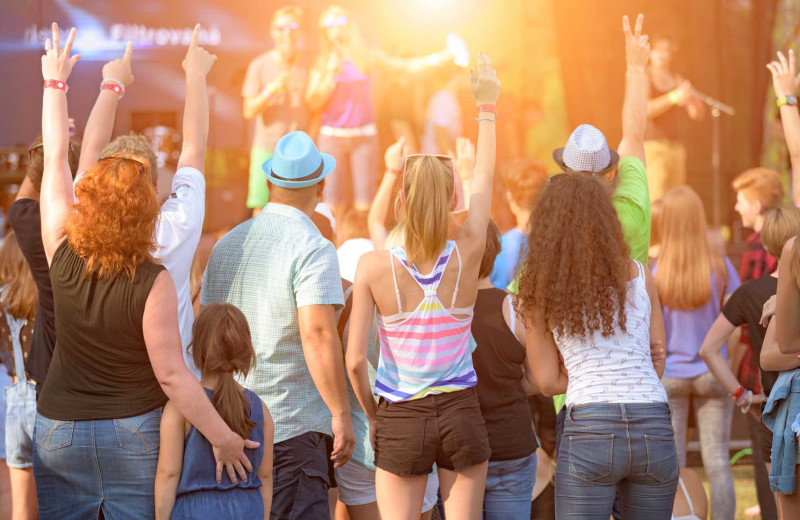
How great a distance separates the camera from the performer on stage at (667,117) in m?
6.61

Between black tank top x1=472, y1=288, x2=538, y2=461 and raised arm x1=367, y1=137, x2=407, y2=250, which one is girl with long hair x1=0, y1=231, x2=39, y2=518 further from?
black tank top x1=472, y1=288, x2=538, y2=461

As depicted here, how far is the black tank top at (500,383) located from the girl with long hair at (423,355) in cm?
30

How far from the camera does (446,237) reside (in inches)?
101

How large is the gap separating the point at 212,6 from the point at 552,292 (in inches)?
180

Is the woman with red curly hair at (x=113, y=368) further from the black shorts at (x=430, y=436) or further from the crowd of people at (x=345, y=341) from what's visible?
the black shorts at (x=430, y=436)

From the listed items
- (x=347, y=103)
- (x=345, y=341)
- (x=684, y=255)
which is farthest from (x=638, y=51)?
(x=347, y=103)

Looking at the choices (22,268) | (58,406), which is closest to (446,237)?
(58,406)

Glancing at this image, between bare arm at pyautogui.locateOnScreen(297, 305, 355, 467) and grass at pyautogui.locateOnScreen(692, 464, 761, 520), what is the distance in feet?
10.2

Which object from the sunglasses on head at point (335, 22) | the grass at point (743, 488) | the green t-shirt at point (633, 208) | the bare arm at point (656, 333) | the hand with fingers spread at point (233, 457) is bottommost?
the grass at point (743, 488)

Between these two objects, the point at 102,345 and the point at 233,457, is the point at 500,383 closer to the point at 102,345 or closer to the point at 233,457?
the point at 233,457

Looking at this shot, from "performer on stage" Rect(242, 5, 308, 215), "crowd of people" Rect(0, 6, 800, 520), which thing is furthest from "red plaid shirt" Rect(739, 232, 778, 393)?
"performer on stage" Rect(242, 5, 308, 215)

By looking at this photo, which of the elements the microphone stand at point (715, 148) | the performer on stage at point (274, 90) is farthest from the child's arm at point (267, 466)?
the microphone stand at point (715, 148)

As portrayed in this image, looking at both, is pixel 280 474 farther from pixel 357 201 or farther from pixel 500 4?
pixel 500 4

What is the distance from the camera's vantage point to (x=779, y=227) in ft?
10.2
